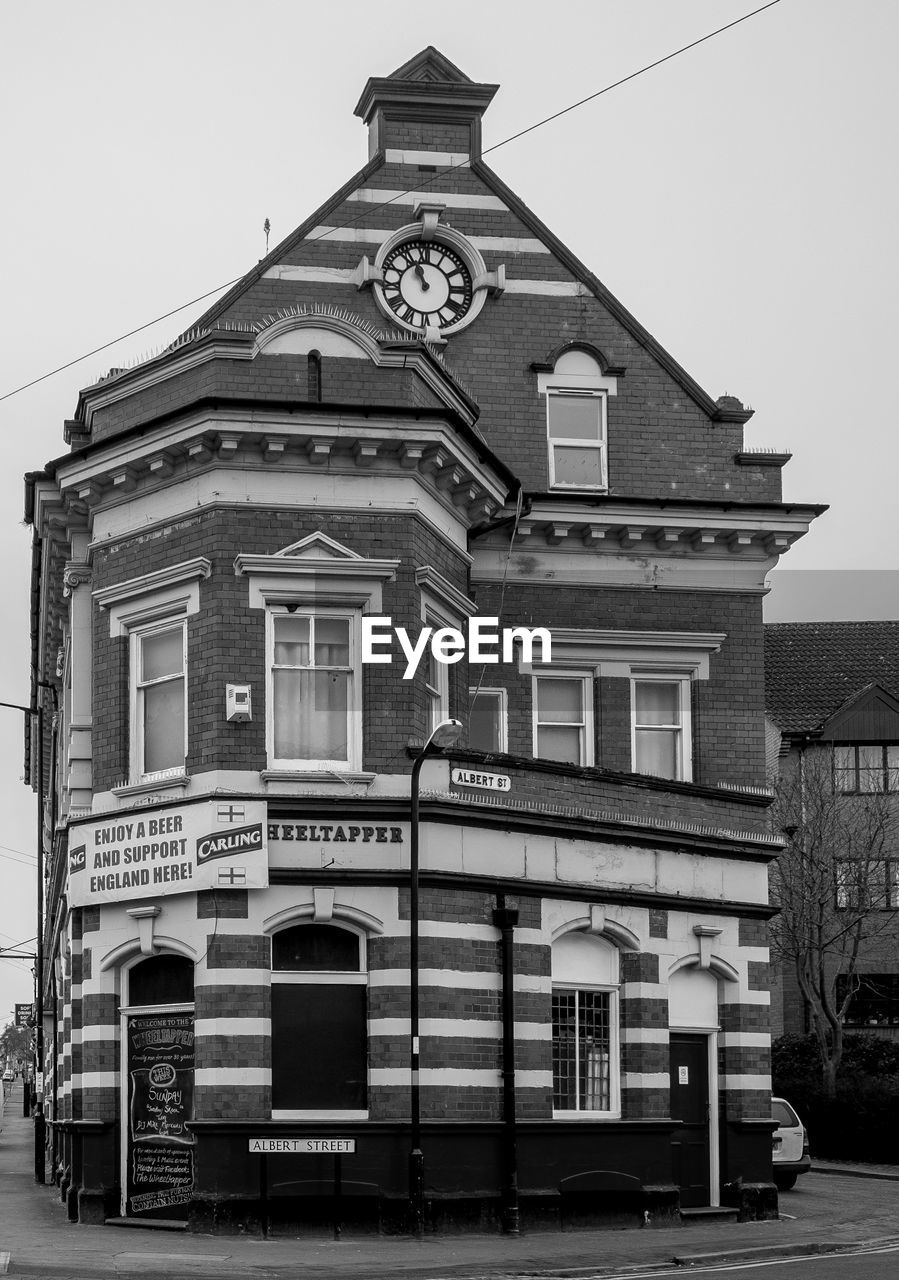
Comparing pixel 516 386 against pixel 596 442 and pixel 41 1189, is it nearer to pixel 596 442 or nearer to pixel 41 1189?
pixel 596 442

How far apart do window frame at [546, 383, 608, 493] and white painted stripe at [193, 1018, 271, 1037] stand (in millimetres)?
10051

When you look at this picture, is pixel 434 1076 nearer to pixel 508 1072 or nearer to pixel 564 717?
pixel 508 1072

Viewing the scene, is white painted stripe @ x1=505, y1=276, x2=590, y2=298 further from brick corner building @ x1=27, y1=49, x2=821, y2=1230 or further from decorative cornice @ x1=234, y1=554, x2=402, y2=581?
decorative cornice @ x1=234, y1=554, x2=402, y2=581

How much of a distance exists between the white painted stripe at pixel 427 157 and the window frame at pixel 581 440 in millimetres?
3595

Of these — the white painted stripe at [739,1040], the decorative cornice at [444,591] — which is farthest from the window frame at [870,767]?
the decorative cornice at [444,591]

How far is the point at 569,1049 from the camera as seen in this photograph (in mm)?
23844

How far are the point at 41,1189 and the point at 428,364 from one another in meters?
14.6


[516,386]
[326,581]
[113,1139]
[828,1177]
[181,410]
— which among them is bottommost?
[828,1177]

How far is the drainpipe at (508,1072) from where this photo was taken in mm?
21906

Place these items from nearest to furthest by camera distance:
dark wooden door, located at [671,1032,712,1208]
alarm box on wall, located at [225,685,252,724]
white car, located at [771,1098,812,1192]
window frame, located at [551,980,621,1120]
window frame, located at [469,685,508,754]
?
alarm box on wall, located at [225,685,252,724], window frame, located at [551,980,621,1120], dark wooden door, located at [671,1032,712,1208], window frame, located at [469,685,508,754], white car, located at [771,1098,812,1192]

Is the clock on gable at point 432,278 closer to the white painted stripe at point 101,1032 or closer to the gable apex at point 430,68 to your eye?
the gable apex at point 430,68

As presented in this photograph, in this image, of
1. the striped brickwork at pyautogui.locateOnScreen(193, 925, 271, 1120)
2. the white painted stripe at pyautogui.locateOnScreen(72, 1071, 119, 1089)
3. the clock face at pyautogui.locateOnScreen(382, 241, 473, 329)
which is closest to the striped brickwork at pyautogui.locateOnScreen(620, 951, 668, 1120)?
the striped brickwork at pyautogui.locateOnScreen(193, 925, 271, 1120)

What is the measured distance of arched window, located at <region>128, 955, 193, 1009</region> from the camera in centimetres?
2234

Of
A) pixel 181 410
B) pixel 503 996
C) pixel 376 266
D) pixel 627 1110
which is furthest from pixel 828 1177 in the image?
pixel 181 410
